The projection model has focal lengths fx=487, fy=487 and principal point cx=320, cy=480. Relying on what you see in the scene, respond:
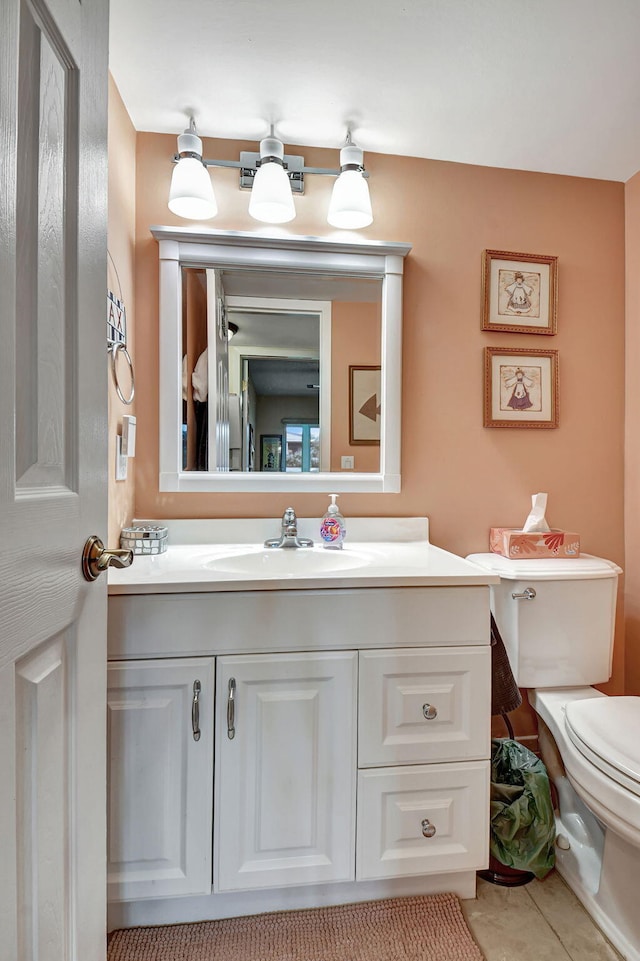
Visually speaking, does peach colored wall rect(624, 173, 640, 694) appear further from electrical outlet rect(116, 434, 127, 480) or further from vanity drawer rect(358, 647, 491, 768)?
electrical outlet rect(116, 434, 127, 480)

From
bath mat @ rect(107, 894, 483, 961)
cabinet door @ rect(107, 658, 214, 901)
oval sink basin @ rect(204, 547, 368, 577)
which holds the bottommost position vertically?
bath mat @ rect(107, 894, 483, 961)

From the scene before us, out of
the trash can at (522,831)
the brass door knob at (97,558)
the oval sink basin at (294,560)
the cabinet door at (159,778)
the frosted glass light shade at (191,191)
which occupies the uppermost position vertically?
the frosted glass light shade at (191,191)

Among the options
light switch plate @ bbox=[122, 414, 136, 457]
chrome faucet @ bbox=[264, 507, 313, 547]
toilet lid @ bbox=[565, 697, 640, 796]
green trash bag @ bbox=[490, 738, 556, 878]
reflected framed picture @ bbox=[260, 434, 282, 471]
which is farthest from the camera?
reflected framed picture @ bbox=[260, 434, 282, 471]

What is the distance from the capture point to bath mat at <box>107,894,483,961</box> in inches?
42.5

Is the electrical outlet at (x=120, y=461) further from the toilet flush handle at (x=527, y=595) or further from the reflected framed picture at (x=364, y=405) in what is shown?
the toilet flush handle at (x=527, y=595)

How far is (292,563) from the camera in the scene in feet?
4.83

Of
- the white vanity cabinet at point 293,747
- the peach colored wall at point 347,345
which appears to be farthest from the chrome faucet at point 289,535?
the white vanity cabinet at point 293,747

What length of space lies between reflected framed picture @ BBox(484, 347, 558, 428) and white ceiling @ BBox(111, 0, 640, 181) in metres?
0.66

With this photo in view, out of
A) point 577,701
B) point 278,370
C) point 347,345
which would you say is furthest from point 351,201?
point 577,701

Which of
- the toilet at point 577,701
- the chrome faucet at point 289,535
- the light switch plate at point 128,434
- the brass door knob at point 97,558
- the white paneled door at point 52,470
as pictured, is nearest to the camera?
the white paneled door at point 52,470

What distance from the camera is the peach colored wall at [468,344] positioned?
1.59m

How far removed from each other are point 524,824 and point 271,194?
1.92 metres

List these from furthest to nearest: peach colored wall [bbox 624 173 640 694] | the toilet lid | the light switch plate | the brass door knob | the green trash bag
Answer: peach colored wall [bbox 624 173 640 694] → the light switch plate → the green trash bag → the toilet lid → the brass door knob

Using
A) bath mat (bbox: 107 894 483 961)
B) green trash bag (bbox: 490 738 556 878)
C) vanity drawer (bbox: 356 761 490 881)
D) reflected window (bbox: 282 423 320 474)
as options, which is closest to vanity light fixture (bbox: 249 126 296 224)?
reflected window (bbox: 282 423 320 474)
